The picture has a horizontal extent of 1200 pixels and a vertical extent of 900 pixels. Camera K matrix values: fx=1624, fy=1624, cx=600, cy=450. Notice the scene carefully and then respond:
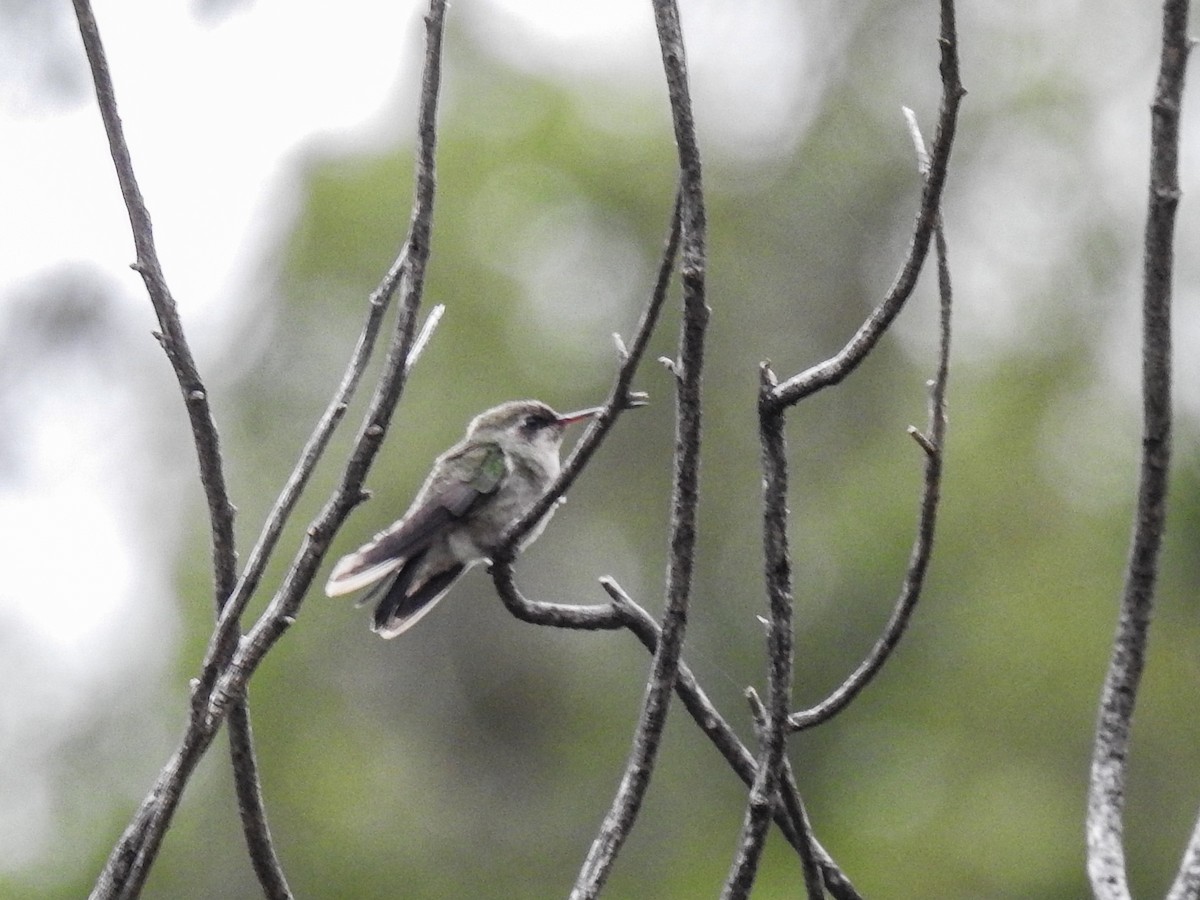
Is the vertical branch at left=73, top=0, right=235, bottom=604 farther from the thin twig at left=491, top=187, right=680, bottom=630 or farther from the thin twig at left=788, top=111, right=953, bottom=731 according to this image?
the thin twig at left=788, top=111, right=953, bottom=731

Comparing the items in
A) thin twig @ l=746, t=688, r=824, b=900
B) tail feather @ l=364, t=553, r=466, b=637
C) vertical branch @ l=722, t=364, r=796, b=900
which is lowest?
thin twig @ l=746, t=688, r=824, b=900

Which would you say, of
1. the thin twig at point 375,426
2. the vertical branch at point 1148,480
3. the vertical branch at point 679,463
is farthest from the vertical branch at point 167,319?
the vertical branch at point 1148,480

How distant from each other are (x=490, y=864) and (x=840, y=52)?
10986 millimetres

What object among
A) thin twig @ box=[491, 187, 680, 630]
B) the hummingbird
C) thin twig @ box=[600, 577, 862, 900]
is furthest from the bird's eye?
thin twig @ box=[600, 577, 862, 900]

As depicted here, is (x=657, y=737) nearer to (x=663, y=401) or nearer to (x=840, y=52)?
(x=663, y=401)

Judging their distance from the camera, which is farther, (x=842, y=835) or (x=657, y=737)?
(x=842, y=835)

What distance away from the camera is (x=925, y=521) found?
8.56 ft

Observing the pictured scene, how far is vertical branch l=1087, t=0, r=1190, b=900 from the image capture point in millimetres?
2090

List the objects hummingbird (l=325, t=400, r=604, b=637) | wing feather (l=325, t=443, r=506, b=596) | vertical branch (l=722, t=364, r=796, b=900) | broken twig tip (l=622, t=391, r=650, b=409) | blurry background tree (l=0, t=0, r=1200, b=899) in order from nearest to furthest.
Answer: vertical branch (l=722, t=364, r=796, b=900) < broken twig tip (l=622, t=391, r=650, b=409) < wing feather (l=325, t=443, r=506, b=596) < hummingbird (l=325, t=400, r=604, b=637) < blurry background tree (l=0, t=0, r=1200, b=899)

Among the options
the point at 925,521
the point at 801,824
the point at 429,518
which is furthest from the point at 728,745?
the point at 429,518

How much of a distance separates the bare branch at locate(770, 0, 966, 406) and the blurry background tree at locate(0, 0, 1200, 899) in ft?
42.8

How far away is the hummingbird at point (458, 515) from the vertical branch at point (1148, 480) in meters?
3.67

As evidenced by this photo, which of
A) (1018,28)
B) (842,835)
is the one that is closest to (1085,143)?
(1018,28)

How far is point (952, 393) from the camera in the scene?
18.9 m
